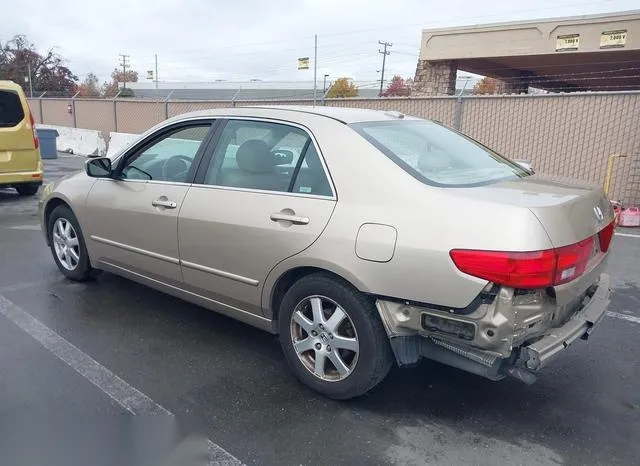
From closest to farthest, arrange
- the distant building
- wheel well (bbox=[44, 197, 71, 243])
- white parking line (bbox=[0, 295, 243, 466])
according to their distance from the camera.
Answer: white parking line (bbox=[0, 295, 243, 466]), wheel well (bbox=[44, 197, 71, 243]), the distant building

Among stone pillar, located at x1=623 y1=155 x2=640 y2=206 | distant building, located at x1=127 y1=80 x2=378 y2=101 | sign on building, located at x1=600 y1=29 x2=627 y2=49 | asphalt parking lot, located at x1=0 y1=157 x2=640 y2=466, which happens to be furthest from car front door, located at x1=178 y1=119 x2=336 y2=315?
distant building, located at x1=127 y1=80 x2=378 y2=101

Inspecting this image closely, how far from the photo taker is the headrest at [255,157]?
11.2ft

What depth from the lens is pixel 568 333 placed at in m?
2.72

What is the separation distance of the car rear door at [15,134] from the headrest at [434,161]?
787 cm

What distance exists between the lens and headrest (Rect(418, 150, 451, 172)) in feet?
9.99

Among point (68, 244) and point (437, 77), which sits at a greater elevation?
point (437, 77)

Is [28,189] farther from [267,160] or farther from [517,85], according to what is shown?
[517,85]

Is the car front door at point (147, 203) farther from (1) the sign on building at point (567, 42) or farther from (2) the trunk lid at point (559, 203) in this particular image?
(1) the sign on building at point (567, 42)

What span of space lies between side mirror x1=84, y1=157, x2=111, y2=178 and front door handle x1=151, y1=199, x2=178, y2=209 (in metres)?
0.68

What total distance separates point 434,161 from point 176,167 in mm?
1921

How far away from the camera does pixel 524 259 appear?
2.40 m

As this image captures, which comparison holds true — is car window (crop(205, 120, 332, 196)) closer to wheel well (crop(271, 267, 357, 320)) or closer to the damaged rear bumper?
wheel well (crop(271, 267, 357, 320))

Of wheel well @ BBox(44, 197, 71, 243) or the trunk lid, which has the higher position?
the trunk lid

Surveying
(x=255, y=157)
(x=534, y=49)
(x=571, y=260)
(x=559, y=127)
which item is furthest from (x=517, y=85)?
(x=571, y=260)
